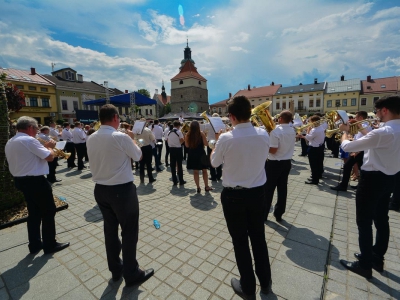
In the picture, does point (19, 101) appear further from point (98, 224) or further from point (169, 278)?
point (169, 278)

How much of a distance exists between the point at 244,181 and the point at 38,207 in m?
3.25

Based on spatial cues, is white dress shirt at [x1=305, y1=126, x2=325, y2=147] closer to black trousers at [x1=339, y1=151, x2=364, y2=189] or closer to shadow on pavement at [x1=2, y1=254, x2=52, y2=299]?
black trousers at [x1=339, y1=151, x2=364, y2=189]

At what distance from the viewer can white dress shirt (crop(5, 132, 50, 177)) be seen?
3.01 m

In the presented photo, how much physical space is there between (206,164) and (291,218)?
258 centimetres

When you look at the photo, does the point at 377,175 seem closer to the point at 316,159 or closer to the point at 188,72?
the point at 316,159

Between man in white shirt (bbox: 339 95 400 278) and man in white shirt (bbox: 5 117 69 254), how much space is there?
14.5 feet

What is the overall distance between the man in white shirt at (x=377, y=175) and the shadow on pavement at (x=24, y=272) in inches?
170

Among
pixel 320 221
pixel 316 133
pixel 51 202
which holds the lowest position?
pixel 320 221

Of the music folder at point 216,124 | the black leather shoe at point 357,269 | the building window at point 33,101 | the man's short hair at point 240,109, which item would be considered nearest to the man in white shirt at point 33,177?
the man's short hair at point 240,109

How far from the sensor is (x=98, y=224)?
419 cm

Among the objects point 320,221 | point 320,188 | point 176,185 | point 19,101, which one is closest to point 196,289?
point 320,221

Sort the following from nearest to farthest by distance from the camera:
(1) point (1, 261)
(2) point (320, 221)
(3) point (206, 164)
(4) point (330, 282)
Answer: (4) point (330, 282) < (1) point (1, 261) < (2) point (320, 221) < (3) point (206, 164)

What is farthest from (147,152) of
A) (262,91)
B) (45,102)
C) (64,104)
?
(262,91)

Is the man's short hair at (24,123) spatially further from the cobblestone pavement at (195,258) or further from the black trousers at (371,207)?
the black trousers at (371,207)
